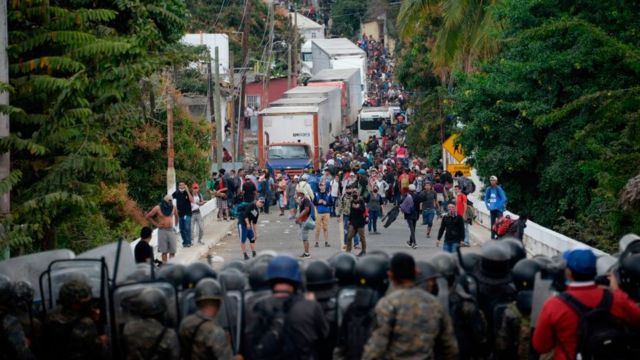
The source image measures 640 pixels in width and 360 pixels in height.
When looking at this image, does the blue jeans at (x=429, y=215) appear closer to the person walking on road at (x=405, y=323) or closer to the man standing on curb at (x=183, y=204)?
the man standing on curb at (x=183, y=204)

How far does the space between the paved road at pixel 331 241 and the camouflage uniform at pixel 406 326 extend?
17.1 meters

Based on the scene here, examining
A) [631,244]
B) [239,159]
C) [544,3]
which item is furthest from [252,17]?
[631,244]

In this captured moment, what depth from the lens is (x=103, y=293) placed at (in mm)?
9945

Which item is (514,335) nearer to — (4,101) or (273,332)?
(273,332)

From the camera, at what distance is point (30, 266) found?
36.4 ft

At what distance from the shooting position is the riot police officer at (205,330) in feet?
29.2

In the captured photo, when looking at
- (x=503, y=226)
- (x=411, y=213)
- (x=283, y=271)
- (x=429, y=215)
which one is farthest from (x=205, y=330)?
(x=429, y=215)

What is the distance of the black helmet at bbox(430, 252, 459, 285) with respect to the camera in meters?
10.0

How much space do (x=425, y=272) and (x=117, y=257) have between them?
8.85 feet

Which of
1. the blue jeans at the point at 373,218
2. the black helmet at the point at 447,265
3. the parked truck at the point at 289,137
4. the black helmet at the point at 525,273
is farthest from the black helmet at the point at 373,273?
the parked truck at the point at 289,137

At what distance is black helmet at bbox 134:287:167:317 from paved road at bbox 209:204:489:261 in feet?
54.4

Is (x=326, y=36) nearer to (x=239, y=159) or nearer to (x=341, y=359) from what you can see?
(x=239, y=159)

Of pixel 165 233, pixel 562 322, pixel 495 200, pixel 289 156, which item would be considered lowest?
pixel 289 156

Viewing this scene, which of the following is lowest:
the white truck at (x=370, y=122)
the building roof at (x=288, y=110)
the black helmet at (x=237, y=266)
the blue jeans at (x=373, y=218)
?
the white truck at (x=370, y=122)
